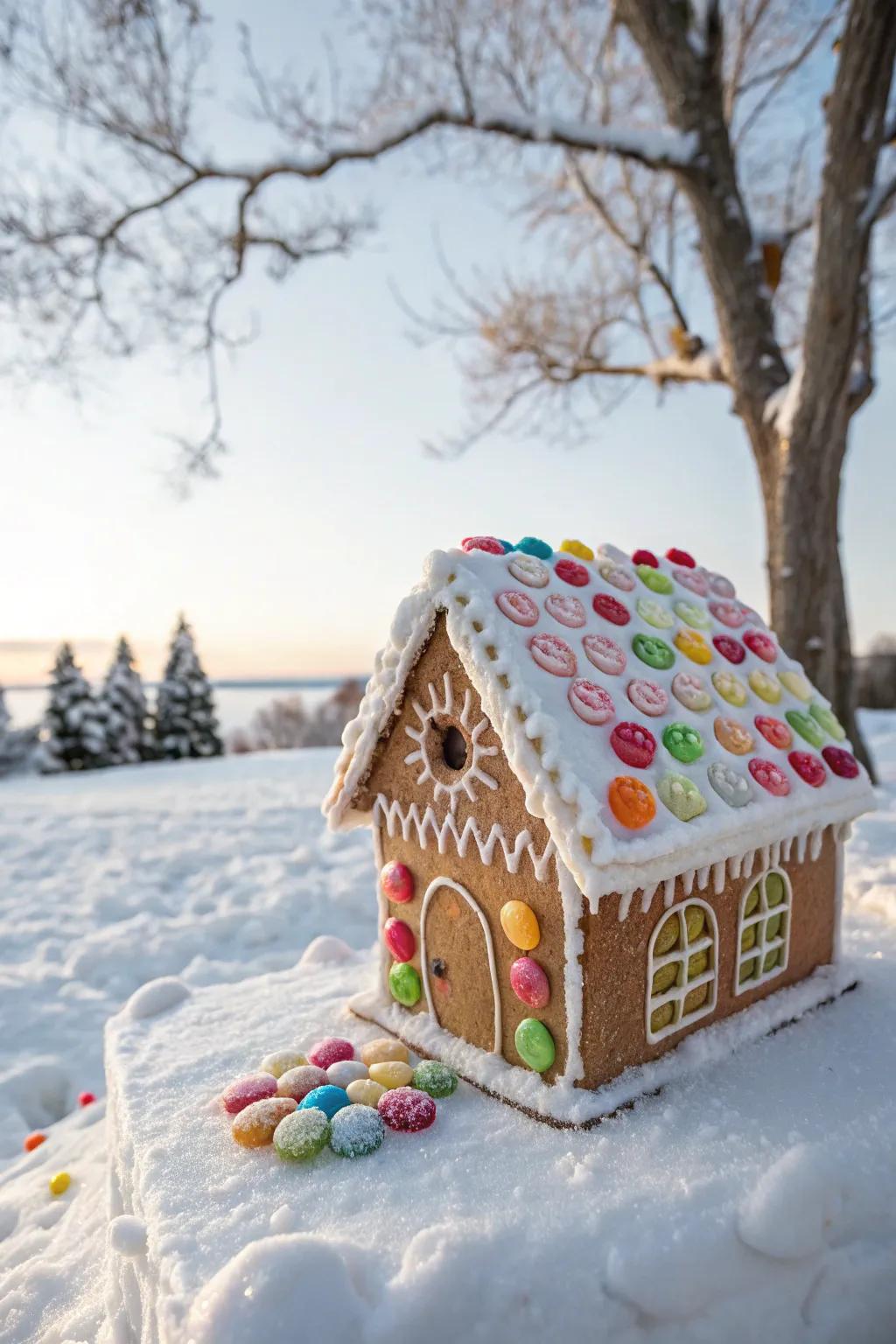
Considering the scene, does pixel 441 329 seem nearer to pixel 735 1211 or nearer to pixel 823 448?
pixel 823 448

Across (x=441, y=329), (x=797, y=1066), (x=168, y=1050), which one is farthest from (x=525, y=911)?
(x=441, y=329)

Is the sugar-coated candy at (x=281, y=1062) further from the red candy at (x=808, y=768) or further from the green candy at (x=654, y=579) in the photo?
the green candy at (x=654, y=579)

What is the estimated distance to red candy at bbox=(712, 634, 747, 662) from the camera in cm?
319

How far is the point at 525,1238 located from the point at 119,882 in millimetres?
5155

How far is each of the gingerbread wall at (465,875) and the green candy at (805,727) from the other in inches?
53.9

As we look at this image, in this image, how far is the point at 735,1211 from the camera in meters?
1.95

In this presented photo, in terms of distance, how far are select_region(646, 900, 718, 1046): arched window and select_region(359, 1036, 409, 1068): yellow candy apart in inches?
34.8

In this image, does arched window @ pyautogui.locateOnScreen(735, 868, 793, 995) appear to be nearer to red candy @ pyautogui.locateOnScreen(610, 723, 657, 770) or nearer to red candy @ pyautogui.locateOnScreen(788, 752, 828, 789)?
red candy @ pyautogui.locateOnScreen(788, 752, 828, 789)

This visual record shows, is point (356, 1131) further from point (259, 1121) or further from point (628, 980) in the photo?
point (628, 980)

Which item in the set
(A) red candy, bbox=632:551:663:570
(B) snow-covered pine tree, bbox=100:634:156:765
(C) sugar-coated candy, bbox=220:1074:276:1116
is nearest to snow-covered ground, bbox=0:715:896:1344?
(C) sugar-coated candy, bbox=220:1074:276:1116

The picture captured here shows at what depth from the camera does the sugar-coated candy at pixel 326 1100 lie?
2479mm

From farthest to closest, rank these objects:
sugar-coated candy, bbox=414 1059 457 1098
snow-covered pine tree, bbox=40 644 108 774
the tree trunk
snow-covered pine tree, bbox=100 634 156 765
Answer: snow-covered pine tree, bbox=100 634 156 765, snow-covered pine tree, bbox=40 644 108 774, the tree trunk, sugar-coated candy, bbox=414 1059 457 1098

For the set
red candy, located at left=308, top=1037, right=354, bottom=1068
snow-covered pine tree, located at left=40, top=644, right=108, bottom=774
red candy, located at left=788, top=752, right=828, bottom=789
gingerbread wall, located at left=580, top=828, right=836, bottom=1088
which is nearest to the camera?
gingerbread wall, located at left=580, top=828, right=836, bottom=1088

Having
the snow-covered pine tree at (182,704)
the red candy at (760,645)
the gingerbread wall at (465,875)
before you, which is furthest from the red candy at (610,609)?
the snow-covered pine tree at (182,704)
